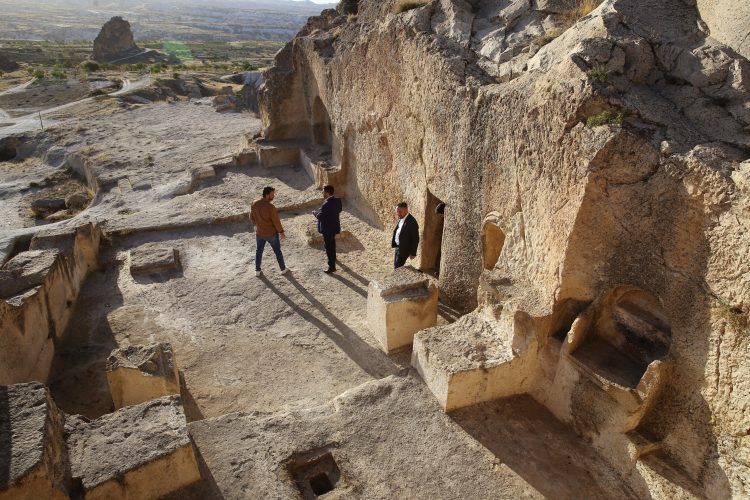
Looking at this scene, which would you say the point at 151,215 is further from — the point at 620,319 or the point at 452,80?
the point at 620,319

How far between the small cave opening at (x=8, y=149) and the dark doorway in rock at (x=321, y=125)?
10.6 m

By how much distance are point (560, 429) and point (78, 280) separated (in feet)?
21.4

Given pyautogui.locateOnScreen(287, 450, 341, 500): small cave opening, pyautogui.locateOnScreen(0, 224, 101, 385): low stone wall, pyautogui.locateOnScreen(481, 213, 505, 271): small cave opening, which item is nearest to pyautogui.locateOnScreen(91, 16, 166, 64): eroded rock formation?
pyautogui.locateOnScreen(0, 224, 101, 385): low stone wall

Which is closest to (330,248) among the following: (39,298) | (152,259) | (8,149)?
(152,259)

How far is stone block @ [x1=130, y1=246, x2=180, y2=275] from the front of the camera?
7.42 m

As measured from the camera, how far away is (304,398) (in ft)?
16.7

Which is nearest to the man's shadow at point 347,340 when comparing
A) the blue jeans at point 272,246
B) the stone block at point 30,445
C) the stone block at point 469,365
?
the blue jeans at point 272,246

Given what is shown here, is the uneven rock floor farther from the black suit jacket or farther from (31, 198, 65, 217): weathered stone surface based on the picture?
(31, 198, 65, 217): weathered stone surface

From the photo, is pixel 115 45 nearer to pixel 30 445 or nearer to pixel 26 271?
pixel 26 271

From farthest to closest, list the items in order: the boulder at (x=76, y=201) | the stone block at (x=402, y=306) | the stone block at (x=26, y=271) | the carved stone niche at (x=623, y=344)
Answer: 1. the boulder at (x=76, y=201)
2. the stone block at (x=26, y=271)
3. the stone block at (x=402, y=306)
4. the carved stone niche at (x=623, y=344)

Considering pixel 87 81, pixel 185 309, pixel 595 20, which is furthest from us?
pixel 87 81

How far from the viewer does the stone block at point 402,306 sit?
17.9 feet

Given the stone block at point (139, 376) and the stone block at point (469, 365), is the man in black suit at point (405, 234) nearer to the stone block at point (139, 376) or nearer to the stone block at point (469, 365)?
the stone block at point (469, 365)

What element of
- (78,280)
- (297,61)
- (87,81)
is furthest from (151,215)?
(87,81)
